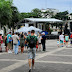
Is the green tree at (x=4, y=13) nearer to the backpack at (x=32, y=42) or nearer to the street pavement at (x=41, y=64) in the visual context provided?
the street pavement at (x=41, y=64)

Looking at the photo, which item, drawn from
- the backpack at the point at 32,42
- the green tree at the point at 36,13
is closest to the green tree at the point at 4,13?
the green tree at the point at 36,13

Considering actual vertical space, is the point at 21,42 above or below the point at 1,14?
below

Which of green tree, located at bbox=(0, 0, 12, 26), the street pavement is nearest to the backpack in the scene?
the street pavement

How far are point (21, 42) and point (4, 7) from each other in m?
32.6

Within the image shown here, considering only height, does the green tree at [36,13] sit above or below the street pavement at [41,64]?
above

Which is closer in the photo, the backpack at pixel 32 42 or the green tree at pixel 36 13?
the backpack at pixel 32 42

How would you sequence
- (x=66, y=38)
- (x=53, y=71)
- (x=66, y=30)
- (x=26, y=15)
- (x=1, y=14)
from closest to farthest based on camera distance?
(x=53, y=71), (x=66, y=38), (x=1, y=14), (x=66, y=30), (x=26, y=15)

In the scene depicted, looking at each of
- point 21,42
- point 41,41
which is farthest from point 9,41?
point 41,41

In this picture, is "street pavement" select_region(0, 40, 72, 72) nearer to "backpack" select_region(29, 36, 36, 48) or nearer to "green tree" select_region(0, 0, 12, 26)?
"backpack" select_region(29, 36, 36, 48)

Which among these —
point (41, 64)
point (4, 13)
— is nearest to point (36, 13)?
point (4, 13)

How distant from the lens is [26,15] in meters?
83.5

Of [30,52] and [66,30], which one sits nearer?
[30,52]

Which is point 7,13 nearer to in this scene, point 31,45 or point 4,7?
point 4,7

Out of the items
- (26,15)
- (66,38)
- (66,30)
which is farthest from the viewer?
(26,15)
